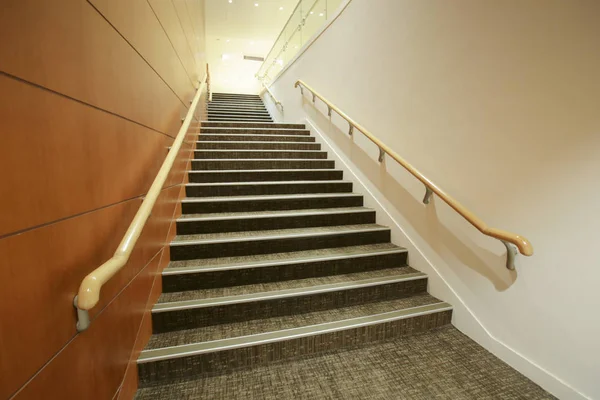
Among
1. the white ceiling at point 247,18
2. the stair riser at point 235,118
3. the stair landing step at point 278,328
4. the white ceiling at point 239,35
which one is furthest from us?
the white ceiling at point 239,35

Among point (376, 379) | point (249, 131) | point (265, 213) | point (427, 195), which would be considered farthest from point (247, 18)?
point (376, 379)

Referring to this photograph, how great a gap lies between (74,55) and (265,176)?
2.17 metres

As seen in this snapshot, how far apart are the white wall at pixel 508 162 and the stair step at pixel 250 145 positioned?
149cm

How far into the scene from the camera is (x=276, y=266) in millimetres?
2002

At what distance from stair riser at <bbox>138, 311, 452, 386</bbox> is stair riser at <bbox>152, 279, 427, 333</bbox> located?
0.82 feet

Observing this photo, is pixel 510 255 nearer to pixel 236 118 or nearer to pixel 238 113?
pixel 236 118

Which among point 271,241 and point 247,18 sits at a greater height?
point 247,18

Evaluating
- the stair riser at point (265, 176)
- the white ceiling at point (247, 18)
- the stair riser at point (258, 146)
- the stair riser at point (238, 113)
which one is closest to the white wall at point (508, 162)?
the stair riser at point (265, 176)

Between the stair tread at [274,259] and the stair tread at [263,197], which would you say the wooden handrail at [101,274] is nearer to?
the stair tread at [274,259]

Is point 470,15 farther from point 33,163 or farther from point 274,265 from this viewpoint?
point 33,163

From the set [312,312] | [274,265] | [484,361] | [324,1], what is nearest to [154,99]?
[274,265]

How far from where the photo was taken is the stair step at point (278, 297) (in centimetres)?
165

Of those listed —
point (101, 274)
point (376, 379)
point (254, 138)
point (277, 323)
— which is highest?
point (254, 138)

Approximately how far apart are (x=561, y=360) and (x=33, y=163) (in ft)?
7.30
